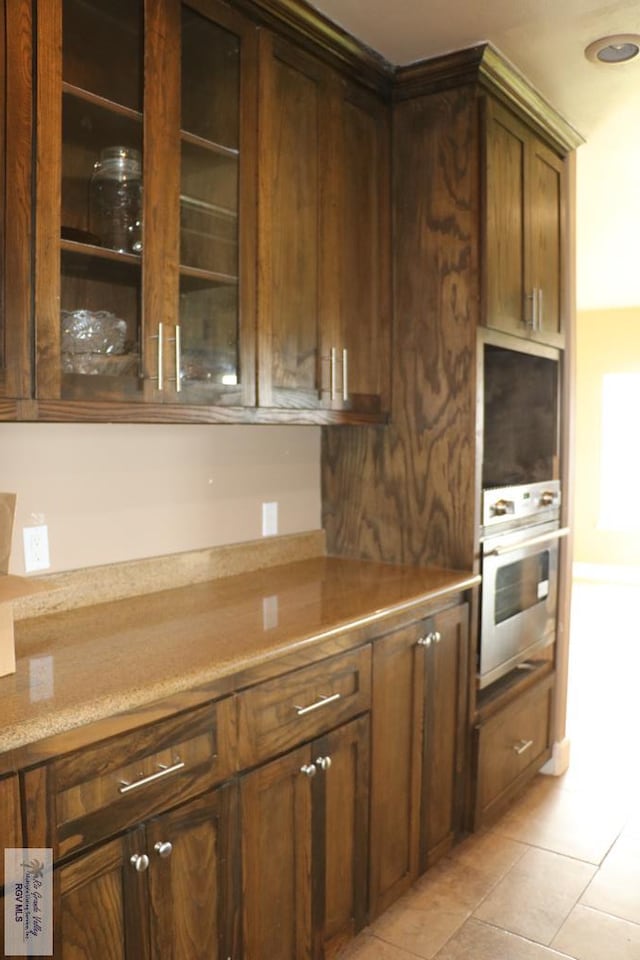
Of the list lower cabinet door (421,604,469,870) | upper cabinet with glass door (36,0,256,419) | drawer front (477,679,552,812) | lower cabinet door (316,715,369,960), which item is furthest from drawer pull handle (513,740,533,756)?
upper cabinet with glass door (36,0,256,419)

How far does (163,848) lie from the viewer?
4.72 feet

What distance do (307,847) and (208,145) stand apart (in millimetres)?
1668

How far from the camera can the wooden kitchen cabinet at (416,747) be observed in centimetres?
207

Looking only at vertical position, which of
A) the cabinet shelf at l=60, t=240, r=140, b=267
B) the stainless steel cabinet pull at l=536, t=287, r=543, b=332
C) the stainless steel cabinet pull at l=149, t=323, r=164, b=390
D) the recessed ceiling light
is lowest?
the stainless steel cabinet pull at l=149, t=323, r=164, b=390

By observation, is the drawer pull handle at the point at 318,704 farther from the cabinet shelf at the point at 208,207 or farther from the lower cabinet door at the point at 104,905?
the cabinet shelf at the point at 208,207

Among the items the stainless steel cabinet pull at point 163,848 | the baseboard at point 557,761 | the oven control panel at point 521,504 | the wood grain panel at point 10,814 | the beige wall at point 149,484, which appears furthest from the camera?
the baseboard at point 557,761

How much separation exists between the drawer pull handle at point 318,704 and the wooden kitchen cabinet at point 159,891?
23 centimetres

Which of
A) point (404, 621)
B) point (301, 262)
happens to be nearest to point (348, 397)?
point (301, 262)

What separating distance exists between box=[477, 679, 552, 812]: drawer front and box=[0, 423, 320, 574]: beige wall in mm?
926

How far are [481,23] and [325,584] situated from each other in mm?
1647

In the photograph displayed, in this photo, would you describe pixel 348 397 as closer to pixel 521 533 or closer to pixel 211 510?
pixel 211 510

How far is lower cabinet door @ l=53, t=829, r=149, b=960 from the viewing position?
4.22 ft

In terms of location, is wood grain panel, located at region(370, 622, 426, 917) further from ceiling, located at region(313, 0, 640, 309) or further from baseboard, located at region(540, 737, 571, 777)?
ceiling, located at region(313, 0, 640, 309)

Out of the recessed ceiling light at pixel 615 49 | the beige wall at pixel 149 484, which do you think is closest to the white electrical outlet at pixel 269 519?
the beige wall at pixel 149 484
